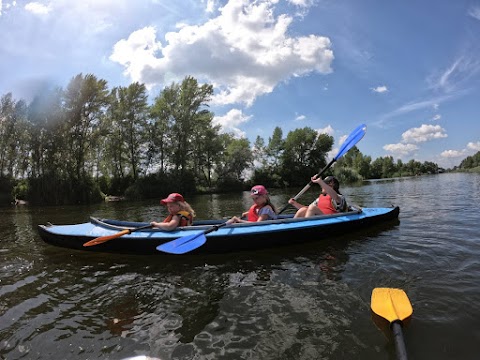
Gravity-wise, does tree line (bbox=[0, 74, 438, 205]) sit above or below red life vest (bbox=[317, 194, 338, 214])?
above

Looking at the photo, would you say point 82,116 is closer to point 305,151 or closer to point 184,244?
point 184,244

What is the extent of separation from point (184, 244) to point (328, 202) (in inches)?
150

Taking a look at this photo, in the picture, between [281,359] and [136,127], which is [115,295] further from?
[136,127]

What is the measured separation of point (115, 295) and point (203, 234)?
184 cm

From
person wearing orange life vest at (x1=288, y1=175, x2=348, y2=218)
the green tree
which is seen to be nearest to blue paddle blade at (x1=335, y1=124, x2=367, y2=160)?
person wearing orange life vest at (x1=288, y1=175, x2=348, y2=218)

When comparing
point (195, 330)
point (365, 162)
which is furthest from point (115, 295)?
point (365, 162)

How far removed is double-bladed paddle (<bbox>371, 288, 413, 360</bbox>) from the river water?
218 millimetres

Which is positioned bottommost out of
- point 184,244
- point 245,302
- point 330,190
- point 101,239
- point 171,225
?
point 245,302

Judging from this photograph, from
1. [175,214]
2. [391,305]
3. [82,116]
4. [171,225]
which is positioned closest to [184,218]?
[175,214]

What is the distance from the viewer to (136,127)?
3272 cm

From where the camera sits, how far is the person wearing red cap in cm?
621

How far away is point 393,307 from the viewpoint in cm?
311

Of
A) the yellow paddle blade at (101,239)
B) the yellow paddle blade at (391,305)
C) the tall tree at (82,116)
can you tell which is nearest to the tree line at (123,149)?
the tall tree at (82,116)

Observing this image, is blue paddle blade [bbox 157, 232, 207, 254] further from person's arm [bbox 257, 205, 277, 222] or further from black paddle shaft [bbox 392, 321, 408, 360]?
black paddle shaft [bbox 392, 321, 408, 360]
